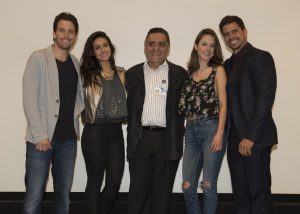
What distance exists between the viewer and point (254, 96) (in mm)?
2910

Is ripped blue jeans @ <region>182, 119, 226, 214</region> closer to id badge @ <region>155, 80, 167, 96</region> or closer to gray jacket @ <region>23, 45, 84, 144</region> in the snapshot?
id badge @ <region>155, 80, 167, 96</region>

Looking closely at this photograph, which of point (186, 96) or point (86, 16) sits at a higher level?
point (86, 16)

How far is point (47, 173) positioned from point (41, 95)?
0.61 metres

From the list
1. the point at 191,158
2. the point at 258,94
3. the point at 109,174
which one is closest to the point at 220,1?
the point at 258,94

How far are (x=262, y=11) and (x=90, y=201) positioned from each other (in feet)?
8.63

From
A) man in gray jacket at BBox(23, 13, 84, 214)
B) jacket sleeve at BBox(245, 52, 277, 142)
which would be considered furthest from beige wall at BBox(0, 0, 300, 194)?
jacket sleeve at BBox(245, 52, 277, 142)

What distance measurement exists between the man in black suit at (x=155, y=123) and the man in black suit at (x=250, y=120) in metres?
0.48

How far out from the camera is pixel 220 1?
3953 millimetres

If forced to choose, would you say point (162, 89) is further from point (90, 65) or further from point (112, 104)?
point (90, 65)

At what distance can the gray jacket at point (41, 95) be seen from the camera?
2.78 m

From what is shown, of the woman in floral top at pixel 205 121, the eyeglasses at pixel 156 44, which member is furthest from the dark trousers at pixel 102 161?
the eyeglasses at pixel 156 44

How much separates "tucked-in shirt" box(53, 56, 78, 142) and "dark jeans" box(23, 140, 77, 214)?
7cm

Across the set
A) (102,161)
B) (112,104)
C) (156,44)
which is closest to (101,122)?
(112,104)

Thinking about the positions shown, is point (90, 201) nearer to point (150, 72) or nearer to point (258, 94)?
point (150, 72)
